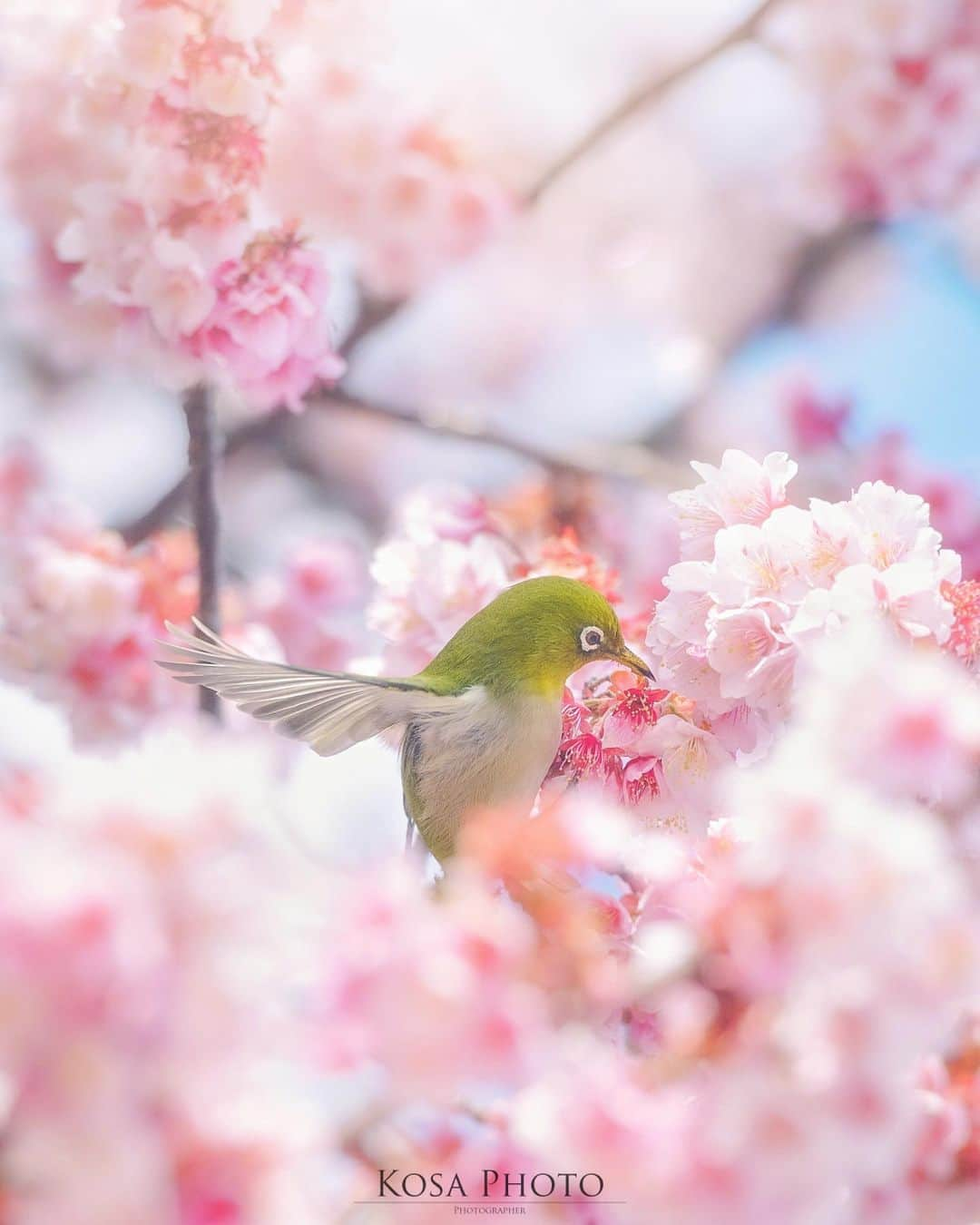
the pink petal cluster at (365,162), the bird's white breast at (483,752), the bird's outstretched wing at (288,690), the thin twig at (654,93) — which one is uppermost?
the thin twig at (654,93)

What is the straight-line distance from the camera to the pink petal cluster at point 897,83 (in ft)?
5.06

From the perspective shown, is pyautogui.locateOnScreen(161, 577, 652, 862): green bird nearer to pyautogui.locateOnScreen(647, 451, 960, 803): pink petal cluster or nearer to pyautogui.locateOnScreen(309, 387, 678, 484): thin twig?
pyautogui.locateOnScreen(647, 451, 960, 803): pink petal cluster

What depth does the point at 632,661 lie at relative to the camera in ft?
2.21

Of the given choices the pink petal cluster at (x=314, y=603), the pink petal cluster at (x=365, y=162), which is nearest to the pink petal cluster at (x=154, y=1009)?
the pink petal cluster at (x=365, y=162)

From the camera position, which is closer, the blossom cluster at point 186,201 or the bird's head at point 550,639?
the bird's head at point 550,639

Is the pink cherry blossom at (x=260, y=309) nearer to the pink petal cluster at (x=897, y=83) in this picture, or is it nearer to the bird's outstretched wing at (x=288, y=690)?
the bird's outstretched wing at (x=288, y=690)

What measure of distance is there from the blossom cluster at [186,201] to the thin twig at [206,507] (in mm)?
33

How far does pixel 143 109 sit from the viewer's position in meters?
0.85

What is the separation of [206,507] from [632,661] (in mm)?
369

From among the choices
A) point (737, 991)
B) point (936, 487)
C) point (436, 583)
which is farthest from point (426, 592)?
point (936, 487)

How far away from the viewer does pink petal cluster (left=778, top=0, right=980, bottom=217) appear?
1.54 meters

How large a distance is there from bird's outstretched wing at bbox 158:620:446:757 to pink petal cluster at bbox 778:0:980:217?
1288 millimetres

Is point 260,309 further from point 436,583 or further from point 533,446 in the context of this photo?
point 533,446

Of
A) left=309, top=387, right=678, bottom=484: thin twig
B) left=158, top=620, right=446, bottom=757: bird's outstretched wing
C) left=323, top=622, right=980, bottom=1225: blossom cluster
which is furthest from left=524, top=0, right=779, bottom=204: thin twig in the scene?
left=323, top=622, right=980, bottom=1225: blossom cluster
